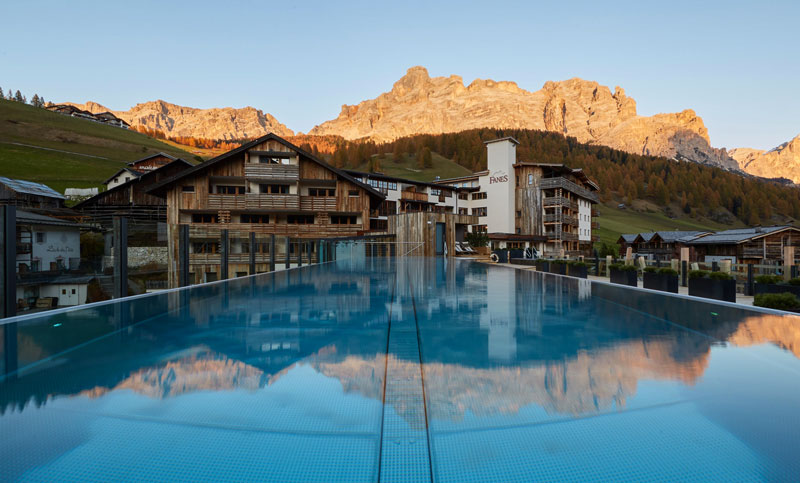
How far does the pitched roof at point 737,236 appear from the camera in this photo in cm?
4038

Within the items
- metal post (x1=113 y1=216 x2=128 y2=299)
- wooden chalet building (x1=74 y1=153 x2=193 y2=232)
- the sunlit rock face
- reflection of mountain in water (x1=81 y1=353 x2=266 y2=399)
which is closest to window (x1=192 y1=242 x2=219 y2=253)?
metal post (x1=113 y1=216 x2=128 y2=299)

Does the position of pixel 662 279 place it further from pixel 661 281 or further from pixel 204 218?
pixel 204 218

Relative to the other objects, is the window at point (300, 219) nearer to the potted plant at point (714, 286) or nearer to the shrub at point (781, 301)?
the potted plant at point (714, 286)

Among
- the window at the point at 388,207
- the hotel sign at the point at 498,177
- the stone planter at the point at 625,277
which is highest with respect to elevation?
the hotel sign at the point at 498,177

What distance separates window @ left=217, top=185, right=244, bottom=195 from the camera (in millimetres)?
30578

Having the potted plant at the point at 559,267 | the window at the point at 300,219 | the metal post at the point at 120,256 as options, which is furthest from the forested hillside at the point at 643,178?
the metal post at the point at 120,256

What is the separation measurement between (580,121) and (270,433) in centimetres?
20154

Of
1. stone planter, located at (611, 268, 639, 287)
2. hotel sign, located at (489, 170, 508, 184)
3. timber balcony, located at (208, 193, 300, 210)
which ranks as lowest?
stone planter, located at (611, 268, 639, 287)

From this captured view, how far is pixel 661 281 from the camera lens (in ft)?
37.4

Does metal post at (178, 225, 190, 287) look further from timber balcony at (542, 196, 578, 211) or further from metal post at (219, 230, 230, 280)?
timber balcony at (542, 196, 578, 211)

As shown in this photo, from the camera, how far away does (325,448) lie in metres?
1.77

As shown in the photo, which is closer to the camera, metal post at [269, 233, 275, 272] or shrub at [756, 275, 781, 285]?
shrub at [756, 275, 781, 285]

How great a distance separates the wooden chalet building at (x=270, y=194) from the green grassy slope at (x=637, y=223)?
57.5 metres

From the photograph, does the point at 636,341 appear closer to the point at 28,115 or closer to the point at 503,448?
the point at 503,448
